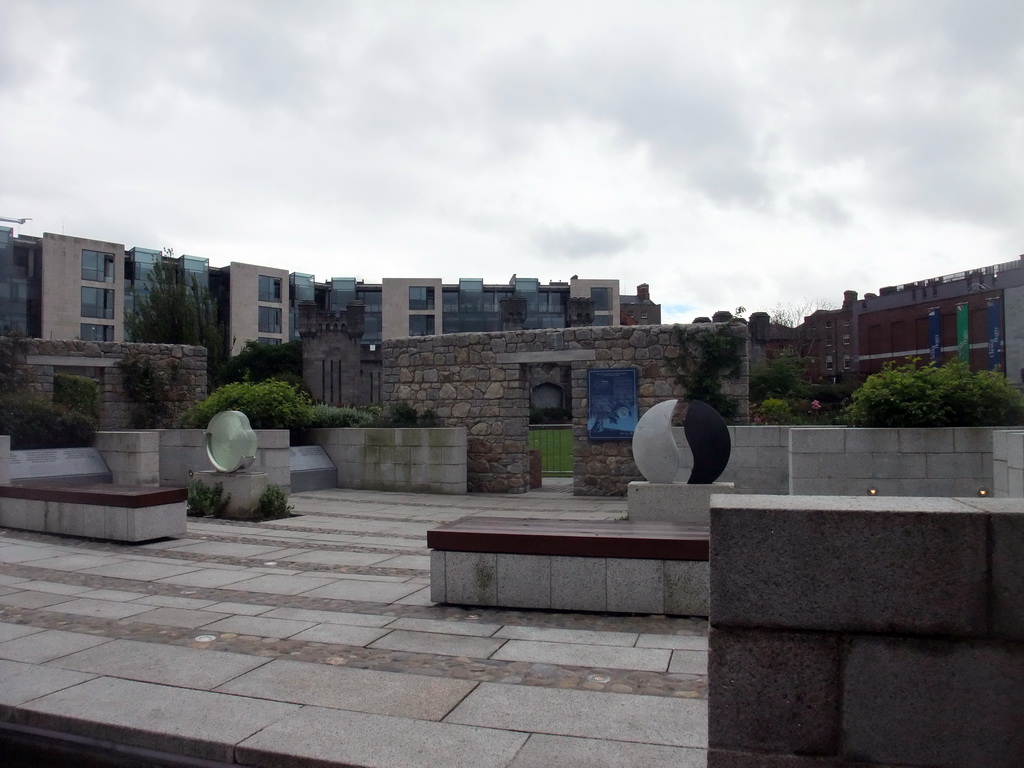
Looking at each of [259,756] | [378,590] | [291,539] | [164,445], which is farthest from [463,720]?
[164,445]

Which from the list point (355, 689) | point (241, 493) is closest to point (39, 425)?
A: point (241, 493)

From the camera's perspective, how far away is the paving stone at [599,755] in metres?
3.38

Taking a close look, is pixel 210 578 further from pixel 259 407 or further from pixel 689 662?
pixel 259 407

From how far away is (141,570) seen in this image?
7.62 metres

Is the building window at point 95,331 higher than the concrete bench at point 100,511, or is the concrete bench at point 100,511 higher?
the building window at point 95,331

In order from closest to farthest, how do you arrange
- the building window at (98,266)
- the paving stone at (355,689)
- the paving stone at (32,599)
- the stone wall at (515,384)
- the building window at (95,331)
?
the paving stone at (355,689)
the paving stone at (32,599)
the stone wall at (515,384)
the building window at (98,266)
the building window at (95,331)

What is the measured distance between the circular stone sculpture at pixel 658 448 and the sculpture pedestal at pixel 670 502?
0.15 m

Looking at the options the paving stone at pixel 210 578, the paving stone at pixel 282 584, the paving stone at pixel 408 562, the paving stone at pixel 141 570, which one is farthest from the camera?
the paving stone at pixel 408 562

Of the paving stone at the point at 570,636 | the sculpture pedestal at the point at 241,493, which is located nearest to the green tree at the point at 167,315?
the sculpture pedestal at the point at 241,493

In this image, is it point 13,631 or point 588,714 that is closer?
point 588,714

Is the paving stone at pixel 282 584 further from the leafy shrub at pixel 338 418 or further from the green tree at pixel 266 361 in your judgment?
the green tree at pixel 266 361

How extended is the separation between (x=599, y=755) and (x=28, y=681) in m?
3.33

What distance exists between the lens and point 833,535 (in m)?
2.81

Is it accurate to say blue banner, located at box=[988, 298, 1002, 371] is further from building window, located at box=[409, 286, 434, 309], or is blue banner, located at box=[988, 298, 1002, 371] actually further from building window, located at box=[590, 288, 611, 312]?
building window, located at box=[409, 286, 434, 309]
